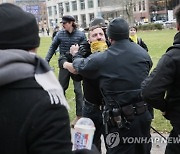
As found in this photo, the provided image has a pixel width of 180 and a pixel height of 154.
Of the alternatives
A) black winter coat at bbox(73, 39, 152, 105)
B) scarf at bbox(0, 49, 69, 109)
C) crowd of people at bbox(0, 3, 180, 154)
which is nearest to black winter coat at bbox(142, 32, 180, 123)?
crowd of people at bbox(0, 3, 180, 154)

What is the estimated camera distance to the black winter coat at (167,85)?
2.88 m

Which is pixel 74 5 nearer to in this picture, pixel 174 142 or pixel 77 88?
pixel 77 88

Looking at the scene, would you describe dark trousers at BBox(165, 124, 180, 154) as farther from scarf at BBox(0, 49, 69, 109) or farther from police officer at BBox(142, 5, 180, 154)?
scarf at BBox(0, 49, 69, 109)

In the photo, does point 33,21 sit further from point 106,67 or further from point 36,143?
point 106,67

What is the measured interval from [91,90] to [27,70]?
2504mm

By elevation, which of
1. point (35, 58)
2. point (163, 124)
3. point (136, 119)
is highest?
point (35, 58)

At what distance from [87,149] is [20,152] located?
1.44 feet

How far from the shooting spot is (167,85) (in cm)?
295

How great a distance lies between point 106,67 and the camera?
352 centimetres

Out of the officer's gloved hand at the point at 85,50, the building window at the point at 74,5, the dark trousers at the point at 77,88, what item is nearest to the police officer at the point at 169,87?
the officer's gloved hand at the point at 85,50

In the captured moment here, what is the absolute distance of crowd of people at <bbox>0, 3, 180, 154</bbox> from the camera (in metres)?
1.53

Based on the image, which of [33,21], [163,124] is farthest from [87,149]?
[163,124]

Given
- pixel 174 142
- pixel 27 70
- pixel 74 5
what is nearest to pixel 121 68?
pixel 174 142

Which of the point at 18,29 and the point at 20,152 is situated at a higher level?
the point at 18,29
